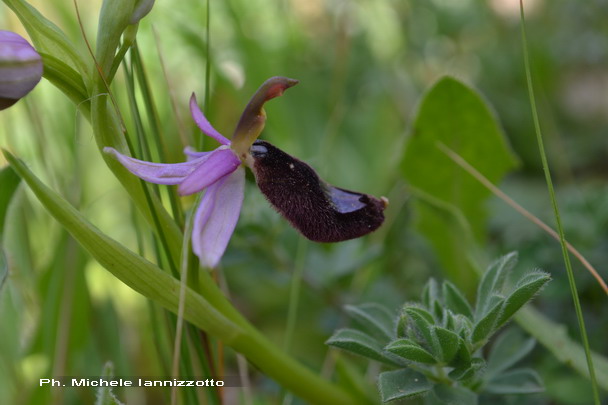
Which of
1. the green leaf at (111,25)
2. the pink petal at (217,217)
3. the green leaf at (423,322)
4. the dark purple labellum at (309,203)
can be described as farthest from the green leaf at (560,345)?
the green leaf at (111,25)

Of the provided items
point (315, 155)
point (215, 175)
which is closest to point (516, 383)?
point (215, 175)

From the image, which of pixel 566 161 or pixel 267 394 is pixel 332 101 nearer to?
pixel 566 161

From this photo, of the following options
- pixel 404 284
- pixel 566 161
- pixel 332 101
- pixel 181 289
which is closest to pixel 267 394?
pixel 404 284

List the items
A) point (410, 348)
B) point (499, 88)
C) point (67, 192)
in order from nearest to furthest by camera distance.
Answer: point (410, 348) → point (67, 192) → point (499, 88)

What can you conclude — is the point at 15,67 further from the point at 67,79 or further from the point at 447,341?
the point at 447,341

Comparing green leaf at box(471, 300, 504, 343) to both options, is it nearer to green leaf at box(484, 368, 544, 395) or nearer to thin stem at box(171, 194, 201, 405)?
green leaf at box(484, 368, 544, 395)

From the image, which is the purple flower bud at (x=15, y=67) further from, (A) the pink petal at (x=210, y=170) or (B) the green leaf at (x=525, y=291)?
(B) the green leaf at (x=525, y=291)
